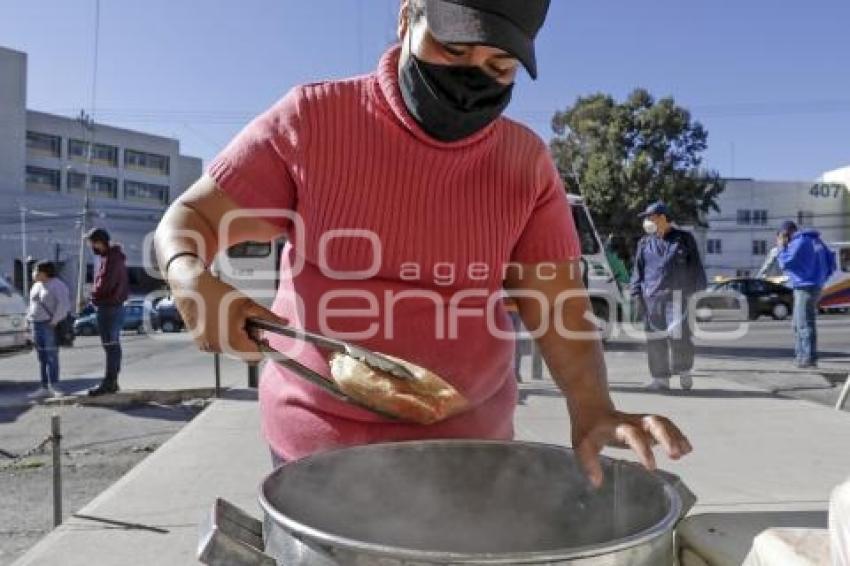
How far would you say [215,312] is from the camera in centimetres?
109

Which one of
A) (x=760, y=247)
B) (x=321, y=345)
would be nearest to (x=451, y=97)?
(x=321, y=345)

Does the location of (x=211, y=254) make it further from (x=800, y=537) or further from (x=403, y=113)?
(x=800, y=537)

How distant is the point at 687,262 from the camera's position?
7.29 meters

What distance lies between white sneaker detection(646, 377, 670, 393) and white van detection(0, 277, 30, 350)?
824cm

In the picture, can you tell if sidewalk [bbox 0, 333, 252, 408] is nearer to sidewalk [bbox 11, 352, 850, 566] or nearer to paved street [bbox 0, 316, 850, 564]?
paved street [bbox 0, 316, 850, 564]

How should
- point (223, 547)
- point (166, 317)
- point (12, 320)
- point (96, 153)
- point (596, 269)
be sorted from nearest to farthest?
point (223, 547)
point (12, 320)
point (596, 269)
point (166, 317)
point (96, 153)

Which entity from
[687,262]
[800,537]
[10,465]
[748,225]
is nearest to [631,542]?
[800,537]

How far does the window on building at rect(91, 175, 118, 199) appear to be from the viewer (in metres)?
60.6

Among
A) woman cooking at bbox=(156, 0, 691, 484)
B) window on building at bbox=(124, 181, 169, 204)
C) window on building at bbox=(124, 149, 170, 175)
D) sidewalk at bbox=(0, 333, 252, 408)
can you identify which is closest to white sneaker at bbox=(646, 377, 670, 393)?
sidewalk at bbox=(0, 333, 252, 408)

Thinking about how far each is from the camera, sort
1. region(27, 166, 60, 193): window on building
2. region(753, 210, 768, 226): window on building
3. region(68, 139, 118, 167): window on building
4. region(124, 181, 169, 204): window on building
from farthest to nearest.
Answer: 1. region(124, 181, 169, 204): window on building
2. region(68, 139, 118, 167): window on building
3. region(27, 166, 60, 193): window on building
4. region(753, 210, 768, 226): window on building

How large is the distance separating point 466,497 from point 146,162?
6786cm

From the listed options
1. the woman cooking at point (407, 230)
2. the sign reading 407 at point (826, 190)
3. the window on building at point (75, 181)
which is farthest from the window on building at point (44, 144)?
the woman cooking at point (407, 230)

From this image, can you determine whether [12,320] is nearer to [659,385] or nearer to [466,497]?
[659,385]

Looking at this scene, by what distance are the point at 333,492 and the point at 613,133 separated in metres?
34.1
